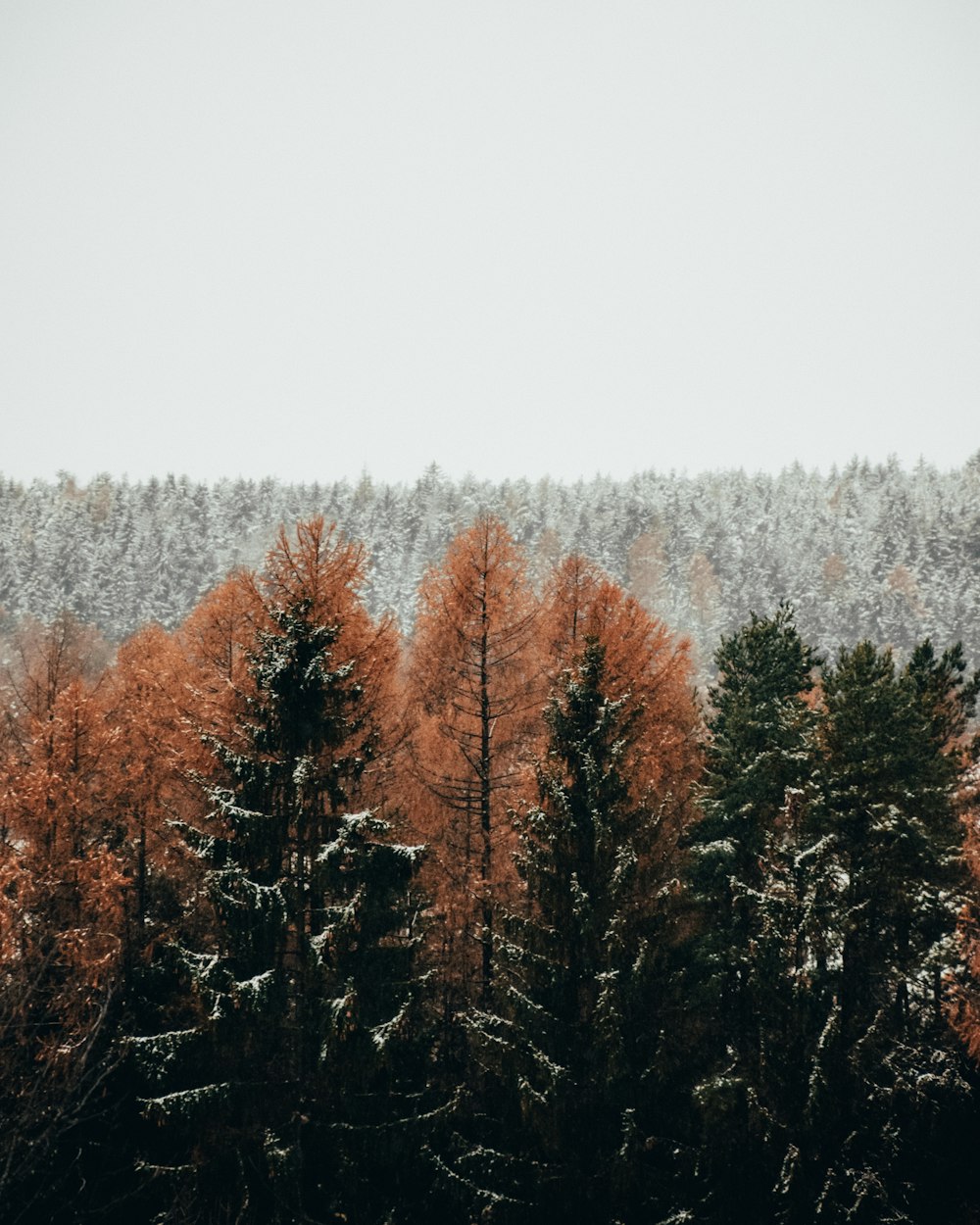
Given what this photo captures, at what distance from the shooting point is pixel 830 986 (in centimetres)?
1380

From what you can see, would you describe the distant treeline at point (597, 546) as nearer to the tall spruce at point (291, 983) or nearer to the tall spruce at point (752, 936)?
the tall spruce at point (752, 936)

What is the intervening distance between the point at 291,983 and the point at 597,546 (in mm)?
114058

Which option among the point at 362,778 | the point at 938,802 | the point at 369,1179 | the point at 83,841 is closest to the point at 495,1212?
the point at 369,1179

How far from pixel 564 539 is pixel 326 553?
120 metres

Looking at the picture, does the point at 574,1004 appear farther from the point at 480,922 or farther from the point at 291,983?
the point at 291,983

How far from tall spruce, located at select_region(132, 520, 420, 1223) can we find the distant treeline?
3202 inches

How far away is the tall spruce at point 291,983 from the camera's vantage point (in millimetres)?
10844

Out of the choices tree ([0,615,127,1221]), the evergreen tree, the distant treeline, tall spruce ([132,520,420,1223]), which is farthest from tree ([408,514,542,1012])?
the distant treeline

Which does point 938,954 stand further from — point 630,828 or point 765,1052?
point 630,828

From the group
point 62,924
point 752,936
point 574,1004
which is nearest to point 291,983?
point 574,1004

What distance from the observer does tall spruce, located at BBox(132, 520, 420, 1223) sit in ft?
35.6

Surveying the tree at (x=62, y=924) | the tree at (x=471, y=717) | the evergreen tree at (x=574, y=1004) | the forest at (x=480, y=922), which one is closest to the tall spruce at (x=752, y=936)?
the forest at (x=480, y=922)

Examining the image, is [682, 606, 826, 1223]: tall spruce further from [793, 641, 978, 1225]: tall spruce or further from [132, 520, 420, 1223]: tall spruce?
[132, 520, 420, 1223]: tall spruce

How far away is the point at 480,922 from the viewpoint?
583 inches
